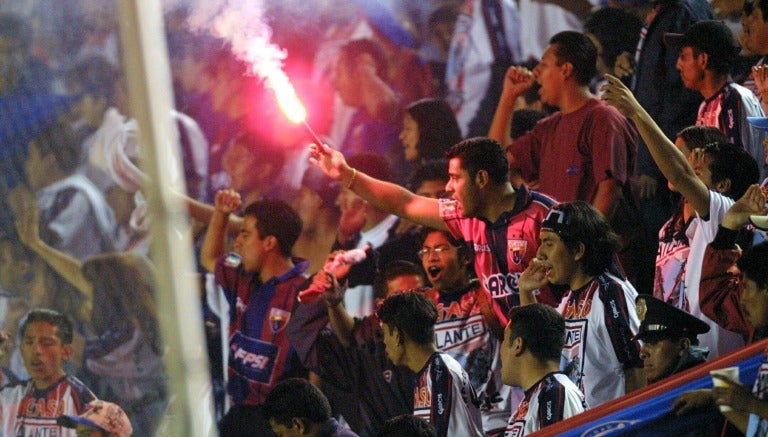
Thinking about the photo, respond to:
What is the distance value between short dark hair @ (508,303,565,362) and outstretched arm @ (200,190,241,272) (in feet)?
10.3

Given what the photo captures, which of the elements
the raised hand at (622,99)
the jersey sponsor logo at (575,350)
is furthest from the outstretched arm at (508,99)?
the jersey sponsor logo at (575,350)

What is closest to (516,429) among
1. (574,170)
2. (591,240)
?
(591,240)

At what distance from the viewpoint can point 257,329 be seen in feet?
23.1

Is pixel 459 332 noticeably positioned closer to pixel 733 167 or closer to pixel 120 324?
pixel 733 167

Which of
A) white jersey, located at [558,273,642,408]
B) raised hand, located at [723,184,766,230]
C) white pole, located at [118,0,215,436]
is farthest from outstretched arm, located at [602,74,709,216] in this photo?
white pole, located at [118,0,215,436]

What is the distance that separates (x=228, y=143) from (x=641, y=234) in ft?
10.4

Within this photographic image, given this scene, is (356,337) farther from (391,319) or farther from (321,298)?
(391,319)

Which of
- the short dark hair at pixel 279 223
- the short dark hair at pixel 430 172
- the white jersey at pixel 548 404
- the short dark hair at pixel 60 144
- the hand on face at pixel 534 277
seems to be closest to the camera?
the short dark hair at pixel 60 144

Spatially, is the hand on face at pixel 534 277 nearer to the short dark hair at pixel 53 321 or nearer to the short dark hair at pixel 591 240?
the short dark hair at pixel 591 240

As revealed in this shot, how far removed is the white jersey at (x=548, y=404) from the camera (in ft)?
15.0

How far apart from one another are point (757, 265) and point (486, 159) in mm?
1980

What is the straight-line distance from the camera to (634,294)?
16.3 feet

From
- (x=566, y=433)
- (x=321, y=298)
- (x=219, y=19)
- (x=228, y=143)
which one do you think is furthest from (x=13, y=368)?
(x=228, y=143)

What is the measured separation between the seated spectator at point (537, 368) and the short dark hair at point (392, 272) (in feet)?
6.37
